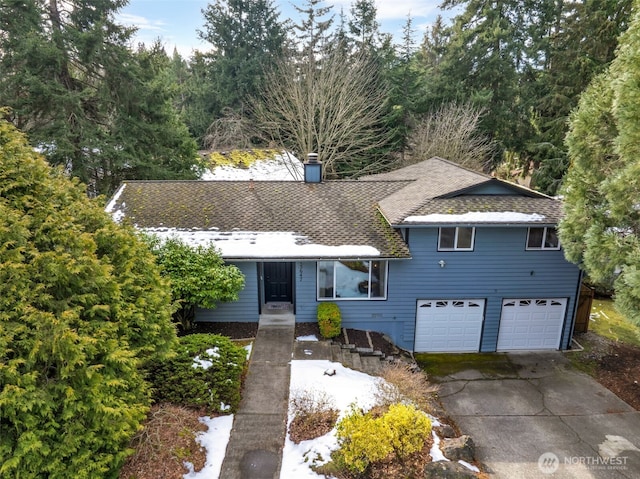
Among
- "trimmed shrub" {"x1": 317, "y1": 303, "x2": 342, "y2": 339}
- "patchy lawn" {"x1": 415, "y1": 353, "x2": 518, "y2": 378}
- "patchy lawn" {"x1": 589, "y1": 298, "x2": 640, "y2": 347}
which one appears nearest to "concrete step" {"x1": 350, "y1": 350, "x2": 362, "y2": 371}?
"trimmed shrub" {"x1": 317, "y1": 303, "x2": 342, "y2": 339}

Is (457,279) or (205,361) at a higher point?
(457,279)

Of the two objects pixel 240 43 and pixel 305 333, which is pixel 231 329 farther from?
pixel 240 43

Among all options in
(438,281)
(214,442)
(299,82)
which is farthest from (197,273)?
(299,82)

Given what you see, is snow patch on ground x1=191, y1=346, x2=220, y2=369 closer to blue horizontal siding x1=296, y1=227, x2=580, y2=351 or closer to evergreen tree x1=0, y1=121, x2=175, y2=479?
evergreen tree x1=0, y1=121, x2=175, y2=479

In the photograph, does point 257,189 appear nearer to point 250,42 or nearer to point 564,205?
point 564,205

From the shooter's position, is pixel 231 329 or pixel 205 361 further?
pixel 231 329

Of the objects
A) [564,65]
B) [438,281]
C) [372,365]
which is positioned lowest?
[372,365]
